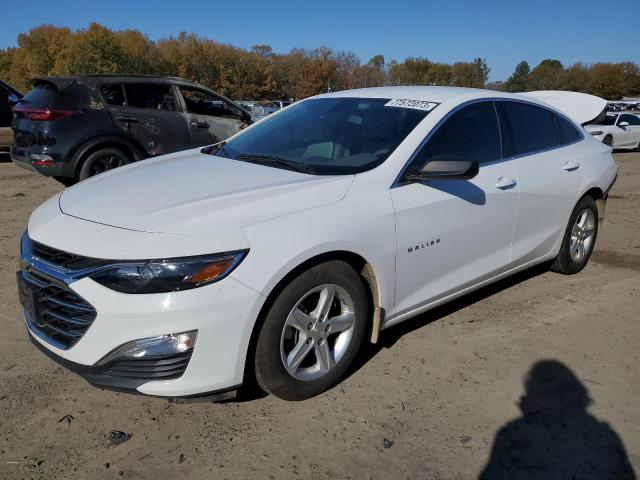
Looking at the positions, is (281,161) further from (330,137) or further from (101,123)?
(101,123)

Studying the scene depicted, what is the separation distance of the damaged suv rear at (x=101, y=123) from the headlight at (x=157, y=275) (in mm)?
5640

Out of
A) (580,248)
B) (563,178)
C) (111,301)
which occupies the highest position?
(563,178)

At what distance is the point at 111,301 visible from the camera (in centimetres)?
227

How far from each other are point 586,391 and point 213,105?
24.7ft

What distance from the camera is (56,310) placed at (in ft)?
8.14

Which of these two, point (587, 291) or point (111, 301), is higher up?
point (111, 301)

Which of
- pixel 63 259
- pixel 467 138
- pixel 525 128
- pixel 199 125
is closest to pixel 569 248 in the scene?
pixel 525 128

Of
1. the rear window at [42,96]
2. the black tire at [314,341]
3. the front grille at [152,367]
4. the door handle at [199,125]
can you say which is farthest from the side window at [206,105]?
the front grille at [152,367]

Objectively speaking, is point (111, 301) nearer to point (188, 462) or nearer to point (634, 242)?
point (188, 462)

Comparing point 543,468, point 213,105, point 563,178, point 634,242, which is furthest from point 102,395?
point 213,105

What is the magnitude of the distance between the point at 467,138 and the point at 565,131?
1.49 m

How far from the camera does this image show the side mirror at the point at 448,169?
9.75 ft

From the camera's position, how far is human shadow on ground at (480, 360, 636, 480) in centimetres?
237

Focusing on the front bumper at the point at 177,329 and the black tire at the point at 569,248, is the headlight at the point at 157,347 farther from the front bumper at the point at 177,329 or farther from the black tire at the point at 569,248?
the black tire at the point at 569,248
